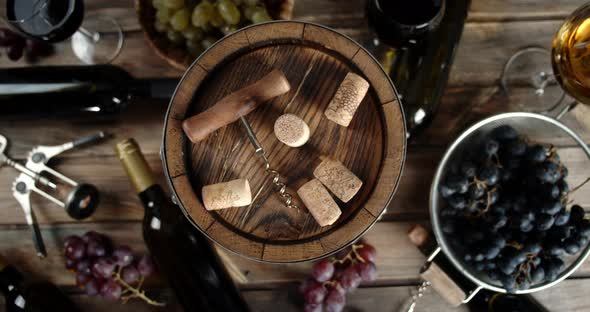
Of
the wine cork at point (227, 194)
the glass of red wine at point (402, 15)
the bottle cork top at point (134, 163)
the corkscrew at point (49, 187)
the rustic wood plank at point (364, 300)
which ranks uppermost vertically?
the glass of red wine at point (402, 15)

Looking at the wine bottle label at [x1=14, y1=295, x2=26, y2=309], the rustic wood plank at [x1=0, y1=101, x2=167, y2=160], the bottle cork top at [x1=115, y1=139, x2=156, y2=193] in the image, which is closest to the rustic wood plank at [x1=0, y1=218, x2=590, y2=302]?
the wine bottle label at [x1=14, y1=295, x2=26, y2=309]

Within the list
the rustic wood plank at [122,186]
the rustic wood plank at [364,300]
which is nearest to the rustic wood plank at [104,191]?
the rustic wood plank at [122,186]

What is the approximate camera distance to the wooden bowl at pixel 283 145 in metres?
0.73

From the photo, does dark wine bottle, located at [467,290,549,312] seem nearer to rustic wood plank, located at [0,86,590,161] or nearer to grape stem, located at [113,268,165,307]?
rustic wood plank, located at [0,86,590,161]

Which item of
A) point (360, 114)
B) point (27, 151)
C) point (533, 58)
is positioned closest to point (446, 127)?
point (533, 58)

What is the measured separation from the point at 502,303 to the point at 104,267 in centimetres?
95

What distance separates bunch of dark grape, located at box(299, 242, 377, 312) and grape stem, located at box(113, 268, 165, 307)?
380 millimetres

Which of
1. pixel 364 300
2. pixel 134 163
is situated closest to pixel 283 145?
pixel 134 163

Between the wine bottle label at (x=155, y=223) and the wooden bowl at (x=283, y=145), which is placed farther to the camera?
the wine bottle label at (x=155, y=223)

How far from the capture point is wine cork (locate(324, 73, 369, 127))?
72 centimetres

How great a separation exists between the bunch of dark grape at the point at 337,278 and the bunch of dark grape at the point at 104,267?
1.31ft

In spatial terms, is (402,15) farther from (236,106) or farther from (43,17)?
(43,17)

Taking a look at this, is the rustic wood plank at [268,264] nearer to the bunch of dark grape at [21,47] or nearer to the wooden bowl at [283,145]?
the wooden bowl at [283,145]

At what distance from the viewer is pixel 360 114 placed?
0.76 m
